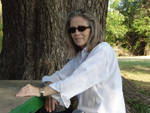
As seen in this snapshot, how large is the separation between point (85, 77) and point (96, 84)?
0.14 metres

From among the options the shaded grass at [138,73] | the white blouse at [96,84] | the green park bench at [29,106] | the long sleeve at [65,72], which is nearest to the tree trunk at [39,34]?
the long sleeve at [65,72]

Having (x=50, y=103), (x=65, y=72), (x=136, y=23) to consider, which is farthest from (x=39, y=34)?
(x=136, y=23)

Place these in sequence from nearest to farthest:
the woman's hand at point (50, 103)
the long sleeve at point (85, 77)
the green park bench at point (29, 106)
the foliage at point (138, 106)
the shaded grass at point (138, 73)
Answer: the long sleeve at point (85, 77) < the green park bench at point (29, 106) < the woman's hand at point (50, 103) < the foliage at point (138, 106) < the shaded grass at point (138, 73)

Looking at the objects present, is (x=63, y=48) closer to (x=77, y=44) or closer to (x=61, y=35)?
(x=61, y=35)

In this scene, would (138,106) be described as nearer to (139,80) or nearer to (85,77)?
(85,77)

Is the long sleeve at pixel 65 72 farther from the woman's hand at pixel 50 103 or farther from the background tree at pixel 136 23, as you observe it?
the background tree at pixel 136 23

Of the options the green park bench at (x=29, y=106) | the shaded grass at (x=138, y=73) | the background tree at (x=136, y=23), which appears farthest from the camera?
the background tree at (x=136, y=23)

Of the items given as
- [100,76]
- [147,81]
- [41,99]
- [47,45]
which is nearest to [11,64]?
[47,45]

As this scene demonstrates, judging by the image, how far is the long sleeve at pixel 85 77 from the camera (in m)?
1.49

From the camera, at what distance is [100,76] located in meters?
1.55

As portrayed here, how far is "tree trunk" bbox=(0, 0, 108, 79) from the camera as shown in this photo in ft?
11.8

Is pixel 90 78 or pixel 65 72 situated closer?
pixel 90 78

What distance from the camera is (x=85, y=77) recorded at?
1508 millimetres

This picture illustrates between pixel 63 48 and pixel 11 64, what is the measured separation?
86 cm
